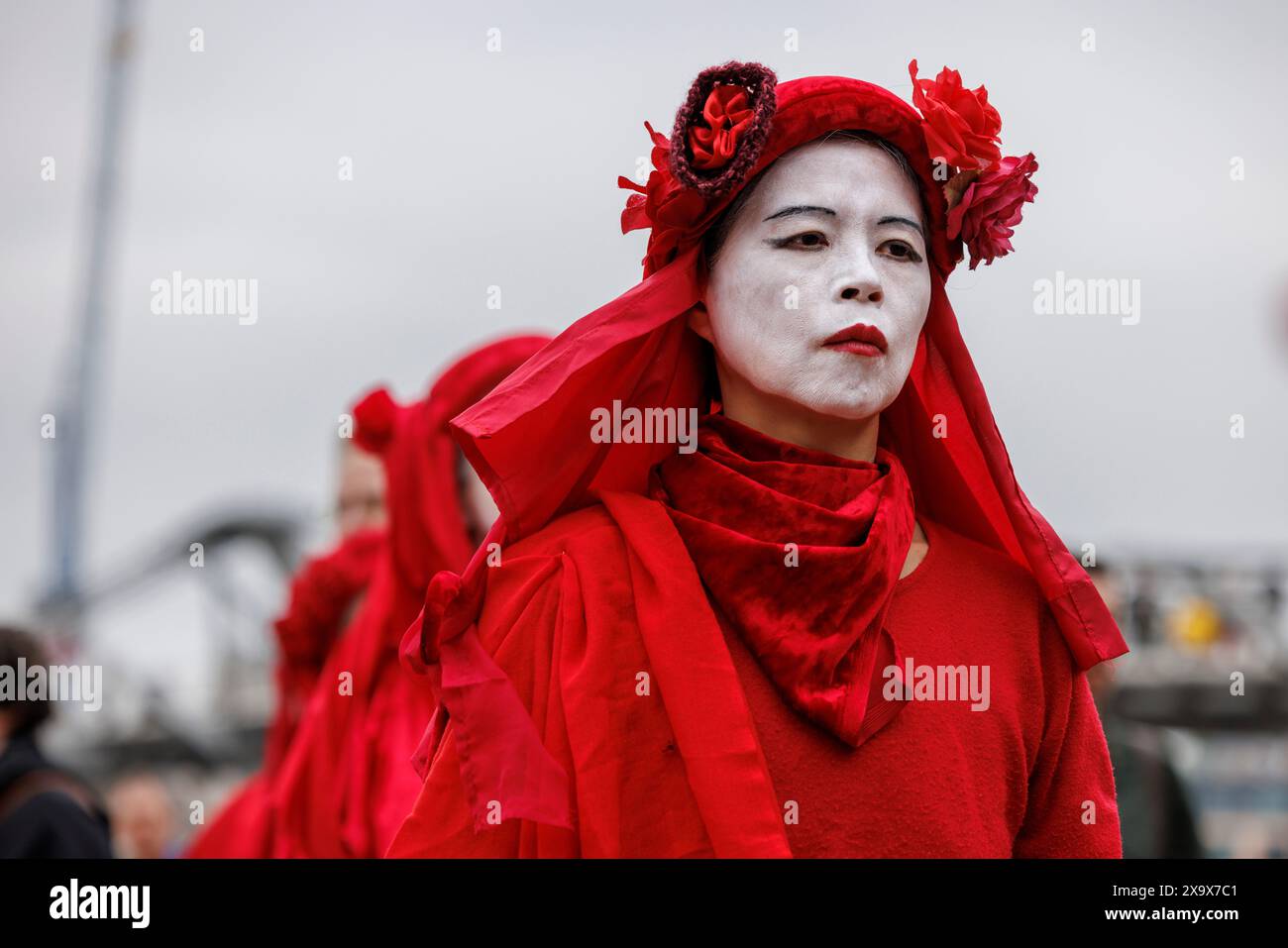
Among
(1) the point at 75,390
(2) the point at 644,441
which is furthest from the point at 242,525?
(2) the point at 644,441

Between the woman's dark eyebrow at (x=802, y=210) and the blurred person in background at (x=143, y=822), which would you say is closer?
the woman's dark eyebrow at (x=802, y=210)

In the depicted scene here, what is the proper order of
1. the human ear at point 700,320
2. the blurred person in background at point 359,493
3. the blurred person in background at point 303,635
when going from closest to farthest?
the human ear at point 700,320 → the blurred person in background at point 303,635 → the blurred person in background at point 359,493

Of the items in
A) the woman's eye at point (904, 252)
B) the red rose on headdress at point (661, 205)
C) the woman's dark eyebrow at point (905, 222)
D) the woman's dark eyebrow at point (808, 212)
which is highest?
the red rose on headdress at point (661, 205)

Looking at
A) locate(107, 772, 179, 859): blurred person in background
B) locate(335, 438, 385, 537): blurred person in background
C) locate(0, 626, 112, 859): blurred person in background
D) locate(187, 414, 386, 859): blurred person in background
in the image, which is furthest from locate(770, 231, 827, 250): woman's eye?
locate(107, 772, 179, 859): blurred person in background

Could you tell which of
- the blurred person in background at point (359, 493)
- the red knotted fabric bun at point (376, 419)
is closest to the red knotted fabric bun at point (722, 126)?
the red knotted fabric bun at point (376, 419)

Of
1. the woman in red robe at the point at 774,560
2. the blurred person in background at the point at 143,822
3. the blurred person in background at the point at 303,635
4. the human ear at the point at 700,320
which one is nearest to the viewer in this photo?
the woman in red robe at the point at 774,560

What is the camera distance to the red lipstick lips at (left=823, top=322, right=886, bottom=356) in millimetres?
3344

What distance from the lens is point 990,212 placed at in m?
3.55

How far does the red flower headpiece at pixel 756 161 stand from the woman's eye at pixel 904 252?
0.35 feet

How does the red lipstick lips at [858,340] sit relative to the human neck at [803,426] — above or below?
above

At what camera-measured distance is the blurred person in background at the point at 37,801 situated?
5305mm

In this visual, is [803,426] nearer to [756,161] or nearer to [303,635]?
[756,161]

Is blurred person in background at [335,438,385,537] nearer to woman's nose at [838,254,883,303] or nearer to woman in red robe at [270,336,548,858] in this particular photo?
woman in red robe at [270,336,548,858]

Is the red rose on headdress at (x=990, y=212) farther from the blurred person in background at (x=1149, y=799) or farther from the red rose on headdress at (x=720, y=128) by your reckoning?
the blurred person in background at (x=1149, y=799)
